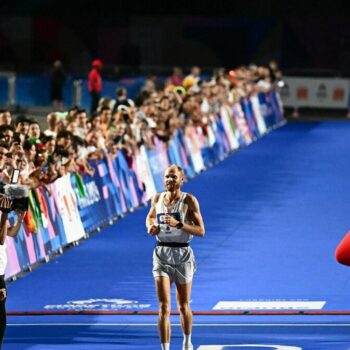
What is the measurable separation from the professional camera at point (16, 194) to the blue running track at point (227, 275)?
112 inches

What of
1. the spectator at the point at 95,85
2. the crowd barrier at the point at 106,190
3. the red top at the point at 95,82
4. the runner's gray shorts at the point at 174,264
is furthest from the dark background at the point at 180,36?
the runner's gray shorts at the point at 174,264

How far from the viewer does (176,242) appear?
16516 mm

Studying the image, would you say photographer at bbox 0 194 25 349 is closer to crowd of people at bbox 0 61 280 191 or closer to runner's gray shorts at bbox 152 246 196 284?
crowd of people at bbox 0 61 280 191

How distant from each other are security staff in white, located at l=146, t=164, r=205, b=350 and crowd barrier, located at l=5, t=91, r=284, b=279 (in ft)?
16.2

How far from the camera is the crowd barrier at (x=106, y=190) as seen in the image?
879 inches

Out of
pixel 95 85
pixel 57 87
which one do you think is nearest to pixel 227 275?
pixel 95 85

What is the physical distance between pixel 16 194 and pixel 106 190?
12.7m

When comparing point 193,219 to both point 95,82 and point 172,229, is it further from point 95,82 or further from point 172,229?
point 95,82

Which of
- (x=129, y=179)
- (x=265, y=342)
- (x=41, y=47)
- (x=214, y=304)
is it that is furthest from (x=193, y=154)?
(x=41, y=47)

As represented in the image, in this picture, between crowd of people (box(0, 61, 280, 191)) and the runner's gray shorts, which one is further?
crowd of people (box(0, 61, 280, 191))

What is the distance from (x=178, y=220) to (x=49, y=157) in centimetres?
760

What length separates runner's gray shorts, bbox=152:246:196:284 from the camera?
648 inches

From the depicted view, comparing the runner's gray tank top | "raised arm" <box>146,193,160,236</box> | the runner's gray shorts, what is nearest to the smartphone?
"raised arm" <box>146,193,160,236</box>

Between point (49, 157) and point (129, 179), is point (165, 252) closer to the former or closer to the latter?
point (49, 157)
